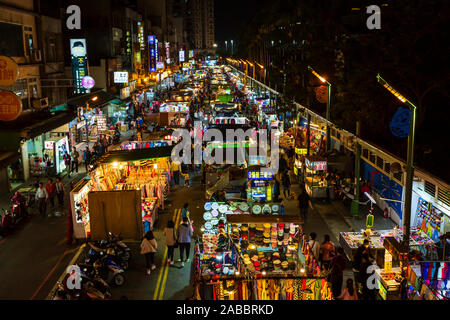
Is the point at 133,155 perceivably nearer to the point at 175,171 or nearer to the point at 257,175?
the point at 175,171

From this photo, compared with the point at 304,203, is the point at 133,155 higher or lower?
higher

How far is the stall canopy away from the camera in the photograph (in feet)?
56.9

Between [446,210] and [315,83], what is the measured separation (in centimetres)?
1945

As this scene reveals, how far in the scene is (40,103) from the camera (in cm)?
2305

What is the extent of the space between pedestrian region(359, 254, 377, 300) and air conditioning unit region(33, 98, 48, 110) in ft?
62.5

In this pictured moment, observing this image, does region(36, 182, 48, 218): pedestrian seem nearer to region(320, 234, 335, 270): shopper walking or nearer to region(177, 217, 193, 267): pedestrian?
region(177, 217, 193, 267): pedestrian

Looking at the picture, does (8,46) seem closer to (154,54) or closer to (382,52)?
(382,52)

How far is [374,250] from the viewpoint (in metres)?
12.6

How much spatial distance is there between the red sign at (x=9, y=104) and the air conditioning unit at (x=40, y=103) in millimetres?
7062

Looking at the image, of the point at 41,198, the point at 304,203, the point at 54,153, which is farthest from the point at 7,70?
the point at 304,203

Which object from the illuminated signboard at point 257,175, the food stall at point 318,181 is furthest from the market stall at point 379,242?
the food stall at point 318,181

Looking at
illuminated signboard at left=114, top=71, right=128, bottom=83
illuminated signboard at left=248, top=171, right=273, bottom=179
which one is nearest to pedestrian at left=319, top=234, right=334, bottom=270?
illuminated signboard at left=248, top=171, right=273, bottom=179

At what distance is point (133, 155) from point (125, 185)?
1432 mm
